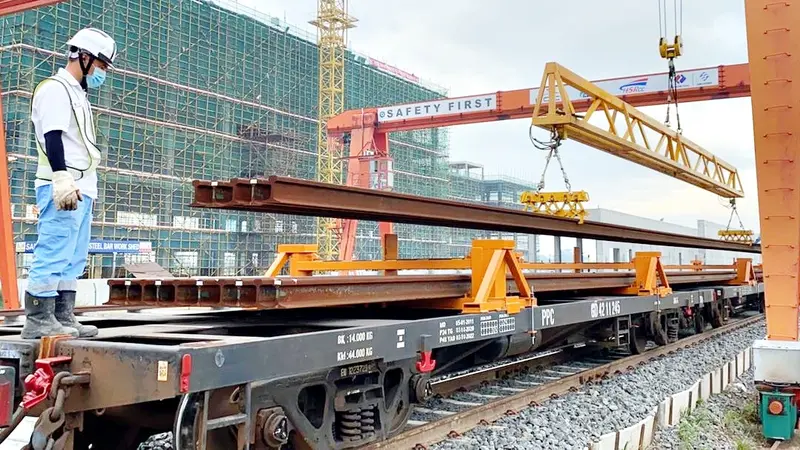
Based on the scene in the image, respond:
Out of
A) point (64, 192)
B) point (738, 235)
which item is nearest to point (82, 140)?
point (64, 192)

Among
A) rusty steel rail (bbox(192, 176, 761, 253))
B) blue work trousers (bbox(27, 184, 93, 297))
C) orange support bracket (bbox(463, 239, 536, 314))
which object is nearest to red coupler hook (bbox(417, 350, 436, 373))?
orange support bracket (bbox(463, 239, 536, 314))

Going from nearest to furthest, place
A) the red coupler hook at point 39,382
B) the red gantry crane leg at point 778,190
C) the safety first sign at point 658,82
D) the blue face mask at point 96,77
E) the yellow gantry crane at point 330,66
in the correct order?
the red coupler hook at point 39,382
the blue face mask at point 96,77
the red gantry crane leg at point 778,190
the safety first sign at point 658,82
the yellow gantry crane at point 330,66

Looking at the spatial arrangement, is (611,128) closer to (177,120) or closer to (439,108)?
(439,108)

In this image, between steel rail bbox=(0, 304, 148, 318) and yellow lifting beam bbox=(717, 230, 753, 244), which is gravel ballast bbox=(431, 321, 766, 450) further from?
yellow lifting beam bbox=(717, 230, 753, 244)

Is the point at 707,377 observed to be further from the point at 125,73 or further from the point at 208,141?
the point at 208,141

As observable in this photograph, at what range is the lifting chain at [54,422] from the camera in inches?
118

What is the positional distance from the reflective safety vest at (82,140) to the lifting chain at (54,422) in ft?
3.46

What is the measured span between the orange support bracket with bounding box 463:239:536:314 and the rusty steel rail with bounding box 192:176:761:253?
394 mm

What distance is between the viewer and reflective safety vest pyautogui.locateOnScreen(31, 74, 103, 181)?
3451mm

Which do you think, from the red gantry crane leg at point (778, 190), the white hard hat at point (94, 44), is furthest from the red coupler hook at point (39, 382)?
the red gantry crane leg at point (778, 190)

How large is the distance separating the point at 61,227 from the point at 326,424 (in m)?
1.98

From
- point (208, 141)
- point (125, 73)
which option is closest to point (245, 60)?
point (208, 141)

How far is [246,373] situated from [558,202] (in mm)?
8907

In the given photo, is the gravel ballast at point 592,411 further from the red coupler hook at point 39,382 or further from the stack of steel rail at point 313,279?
the red coupler hook at point 39,382
